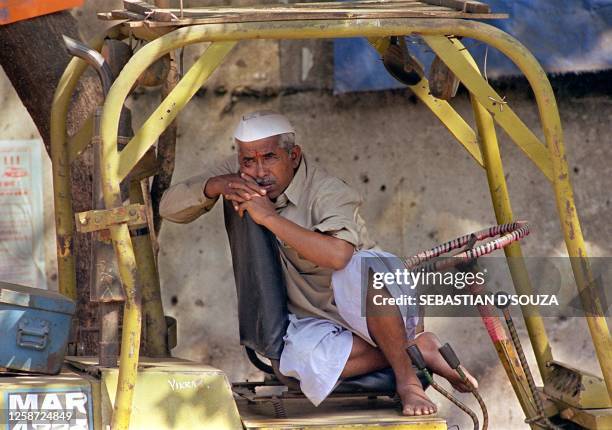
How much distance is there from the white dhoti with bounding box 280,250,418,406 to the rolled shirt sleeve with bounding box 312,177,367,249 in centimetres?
9

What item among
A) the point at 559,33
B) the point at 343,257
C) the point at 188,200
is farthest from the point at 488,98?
the point at 559,33

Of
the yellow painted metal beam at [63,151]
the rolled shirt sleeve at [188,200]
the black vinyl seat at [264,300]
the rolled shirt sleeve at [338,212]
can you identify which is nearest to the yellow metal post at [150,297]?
the rolled shirt sleeve at [188,200]

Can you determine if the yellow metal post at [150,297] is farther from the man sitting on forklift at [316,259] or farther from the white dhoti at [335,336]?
the white dhoti at [335,336]

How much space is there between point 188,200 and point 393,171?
2.41 m

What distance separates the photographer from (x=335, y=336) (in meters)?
4.05

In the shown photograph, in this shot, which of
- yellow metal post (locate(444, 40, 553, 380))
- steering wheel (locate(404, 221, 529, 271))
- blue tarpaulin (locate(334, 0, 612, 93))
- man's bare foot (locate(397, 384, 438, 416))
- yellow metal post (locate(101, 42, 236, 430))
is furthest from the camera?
blue tarpaulin (locate(334, 0, 612, 93))

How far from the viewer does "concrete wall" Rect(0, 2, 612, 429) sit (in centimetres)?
638

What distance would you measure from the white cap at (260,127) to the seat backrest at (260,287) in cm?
28

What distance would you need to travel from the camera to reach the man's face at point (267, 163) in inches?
163

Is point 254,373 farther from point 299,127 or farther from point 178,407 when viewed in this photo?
point 178,407

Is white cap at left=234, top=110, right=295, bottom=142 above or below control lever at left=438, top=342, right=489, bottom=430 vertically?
above

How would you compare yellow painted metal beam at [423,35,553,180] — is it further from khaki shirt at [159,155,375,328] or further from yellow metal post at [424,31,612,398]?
khaki shirt at [159,155,375,328]

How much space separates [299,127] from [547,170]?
289 cm

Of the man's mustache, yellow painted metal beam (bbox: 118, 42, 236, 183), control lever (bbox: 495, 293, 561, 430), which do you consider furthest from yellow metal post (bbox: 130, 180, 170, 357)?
control lever (bbox: 495, 293, 561, 430)
